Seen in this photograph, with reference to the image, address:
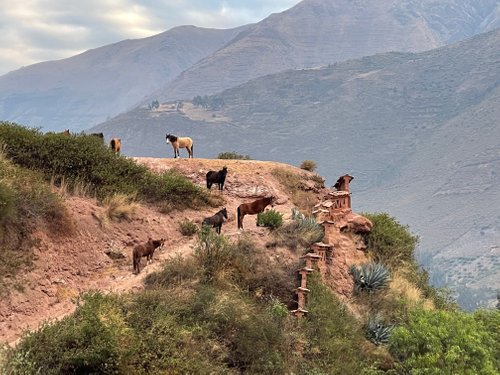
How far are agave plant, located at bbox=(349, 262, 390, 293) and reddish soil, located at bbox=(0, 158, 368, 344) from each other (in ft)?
1.34

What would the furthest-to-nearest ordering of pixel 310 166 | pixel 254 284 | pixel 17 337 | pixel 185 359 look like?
pixel 310 166 < pixel 254 284 < pixel 17 337 < pixel 185 359

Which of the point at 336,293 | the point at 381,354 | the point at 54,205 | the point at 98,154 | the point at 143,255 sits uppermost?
the point at 98,154

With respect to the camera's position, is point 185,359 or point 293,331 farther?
point 293,331

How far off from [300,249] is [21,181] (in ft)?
24.7

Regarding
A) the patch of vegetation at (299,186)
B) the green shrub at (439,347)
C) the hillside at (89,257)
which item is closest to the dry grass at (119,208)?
the hillside at (89,257)

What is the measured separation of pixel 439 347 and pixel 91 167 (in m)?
10.8

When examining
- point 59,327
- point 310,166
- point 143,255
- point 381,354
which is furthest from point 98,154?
point 310,166

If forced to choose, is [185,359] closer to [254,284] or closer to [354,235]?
[254,284]

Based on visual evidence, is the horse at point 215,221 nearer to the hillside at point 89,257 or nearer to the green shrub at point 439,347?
the hillside at point 89,257

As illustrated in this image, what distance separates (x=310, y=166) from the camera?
27344 mm

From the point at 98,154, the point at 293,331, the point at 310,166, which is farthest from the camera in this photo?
the point at 310,166

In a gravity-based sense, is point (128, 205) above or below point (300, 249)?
above

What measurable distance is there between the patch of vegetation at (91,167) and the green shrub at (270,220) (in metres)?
2.87

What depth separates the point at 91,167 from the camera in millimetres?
17250
